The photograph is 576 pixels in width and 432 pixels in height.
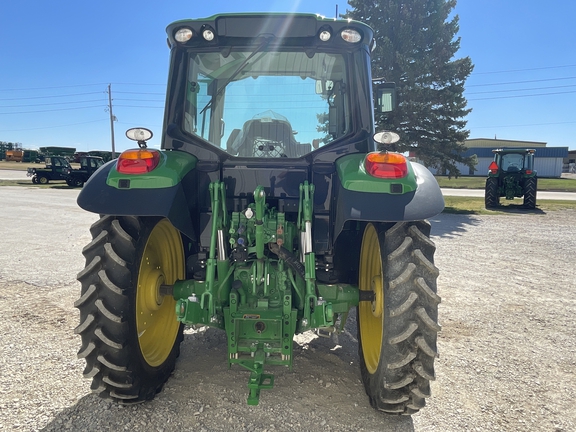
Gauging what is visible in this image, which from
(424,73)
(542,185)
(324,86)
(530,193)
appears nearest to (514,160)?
(530,193)

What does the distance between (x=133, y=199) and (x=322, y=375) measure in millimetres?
1929

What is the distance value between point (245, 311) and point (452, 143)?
16.9m

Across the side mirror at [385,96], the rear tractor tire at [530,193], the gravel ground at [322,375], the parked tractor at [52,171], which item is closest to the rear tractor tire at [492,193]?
the rear tractor tire at [530,193]

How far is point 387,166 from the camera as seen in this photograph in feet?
8.35

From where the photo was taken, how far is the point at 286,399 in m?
2.85

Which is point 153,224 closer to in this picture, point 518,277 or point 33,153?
point 518,277

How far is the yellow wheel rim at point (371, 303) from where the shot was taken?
2826 millimetres

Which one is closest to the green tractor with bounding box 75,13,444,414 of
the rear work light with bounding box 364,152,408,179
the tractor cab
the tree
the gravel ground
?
the rear work light with bounding box 364,152,408,179

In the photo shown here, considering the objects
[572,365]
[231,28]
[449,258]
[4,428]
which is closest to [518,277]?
[449,258]

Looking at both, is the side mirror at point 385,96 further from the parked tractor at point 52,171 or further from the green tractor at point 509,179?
the parked tractor at point 52,171

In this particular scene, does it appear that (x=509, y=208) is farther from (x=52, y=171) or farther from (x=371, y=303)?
(x=52, y=171)

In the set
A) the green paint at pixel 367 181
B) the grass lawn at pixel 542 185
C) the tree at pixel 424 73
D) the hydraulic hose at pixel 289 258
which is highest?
the tree at pixel 424 73

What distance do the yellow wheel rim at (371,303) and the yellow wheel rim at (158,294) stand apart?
151 cm

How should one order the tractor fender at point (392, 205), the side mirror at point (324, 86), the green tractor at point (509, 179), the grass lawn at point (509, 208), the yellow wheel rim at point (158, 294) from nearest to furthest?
the tractor fender at point (392, 205)
the yellow wheel rim at point (158, 294)
the side mirror at point (324, 86)
the grass lawn at point (509, 208)
the green tractor at point (509, 179)
